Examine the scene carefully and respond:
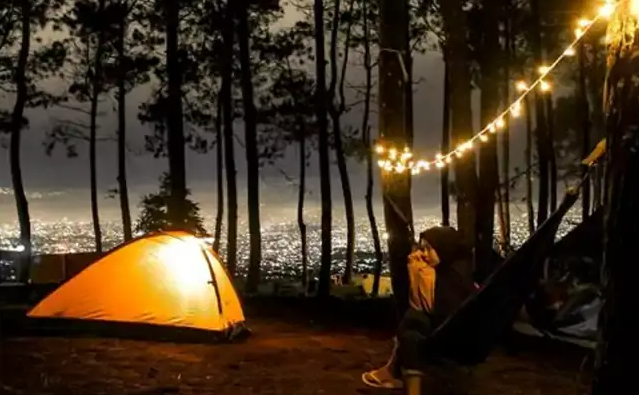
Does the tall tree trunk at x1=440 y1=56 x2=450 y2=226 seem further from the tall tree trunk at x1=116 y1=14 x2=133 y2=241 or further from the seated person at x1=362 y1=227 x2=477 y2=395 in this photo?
the seated person at x1=362 y1=227 x2=477 y2=395

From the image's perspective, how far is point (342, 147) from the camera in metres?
22.7

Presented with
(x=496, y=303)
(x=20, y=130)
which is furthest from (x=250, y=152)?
(x=496, y=303)

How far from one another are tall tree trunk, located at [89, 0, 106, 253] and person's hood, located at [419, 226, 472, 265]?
55.5 ft

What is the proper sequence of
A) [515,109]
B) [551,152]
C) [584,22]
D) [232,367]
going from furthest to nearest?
[551,152]
[232,367]
[515,109]
[584,22]

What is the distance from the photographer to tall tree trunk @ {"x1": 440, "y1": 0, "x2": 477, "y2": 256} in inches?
467

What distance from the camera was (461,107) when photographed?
12.4 m

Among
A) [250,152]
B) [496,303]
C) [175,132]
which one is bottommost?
[496,303]

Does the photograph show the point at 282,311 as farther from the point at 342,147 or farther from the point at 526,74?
the point at 526,74

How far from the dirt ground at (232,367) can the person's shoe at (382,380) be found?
73mm

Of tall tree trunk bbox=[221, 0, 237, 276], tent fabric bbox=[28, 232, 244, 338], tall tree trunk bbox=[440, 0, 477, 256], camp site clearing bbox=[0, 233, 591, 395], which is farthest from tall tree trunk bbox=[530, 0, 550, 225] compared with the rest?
tent fabric bbox=[28, 232, 244, 338]

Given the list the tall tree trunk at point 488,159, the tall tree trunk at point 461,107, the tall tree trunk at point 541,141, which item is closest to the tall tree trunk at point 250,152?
the tall tree trunk at point 488,159

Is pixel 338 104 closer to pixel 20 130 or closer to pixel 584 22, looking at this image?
pixel 20 130

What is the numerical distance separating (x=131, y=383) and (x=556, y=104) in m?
20.6

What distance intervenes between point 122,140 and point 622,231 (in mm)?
20024
